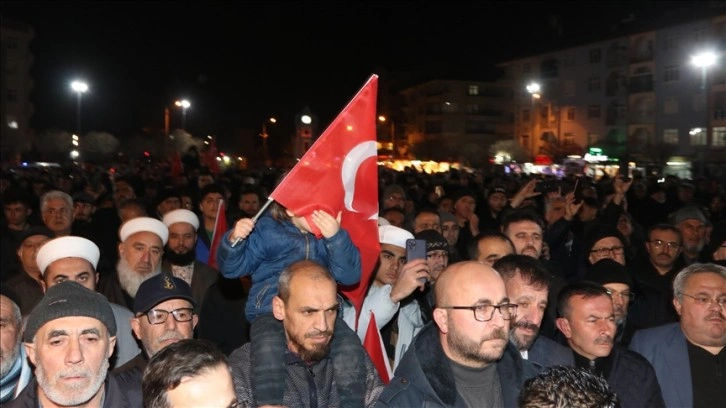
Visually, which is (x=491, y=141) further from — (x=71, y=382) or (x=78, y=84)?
(x=71, y=382)

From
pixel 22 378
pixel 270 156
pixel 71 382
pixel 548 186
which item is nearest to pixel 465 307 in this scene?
pixel 71 382

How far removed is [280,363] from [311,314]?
310mm

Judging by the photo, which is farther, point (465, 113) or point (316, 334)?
point (465, 113)

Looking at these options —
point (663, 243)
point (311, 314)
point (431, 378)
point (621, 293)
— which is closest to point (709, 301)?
point (621, 293)

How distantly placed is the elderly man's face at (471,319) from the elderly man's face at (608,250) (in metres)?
3.42

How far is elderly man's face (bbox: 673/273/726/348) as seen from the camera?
17.0 ft

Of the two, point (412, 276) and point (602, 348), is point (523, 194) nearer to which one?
point (412, 276)

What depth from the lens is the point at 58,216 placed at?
889 centimetres

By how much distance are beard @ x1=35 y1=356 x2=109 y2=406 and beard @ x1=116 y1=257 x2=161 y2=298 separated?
2771 mm

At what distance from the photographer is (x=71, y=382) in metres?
3.80

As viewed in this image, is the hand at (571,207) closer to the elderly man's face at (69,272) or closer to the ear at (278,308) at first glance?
the elderly man's face at (69,272)

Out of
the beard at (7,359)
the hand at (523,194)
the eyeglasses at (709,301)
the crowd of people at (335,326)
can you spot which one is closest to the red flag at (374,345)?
the crowd of people at (335,326)

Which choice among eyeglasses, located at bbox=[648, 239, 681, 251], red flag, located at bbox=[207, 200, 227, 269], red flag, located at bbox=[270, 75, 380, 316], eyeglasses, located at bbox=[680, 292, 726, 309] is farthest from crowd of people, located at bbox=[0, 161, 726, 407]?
red flag, located at bbox=[207, 200, 227, 269]

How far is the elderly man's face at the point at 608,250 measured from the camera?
7.20 m
